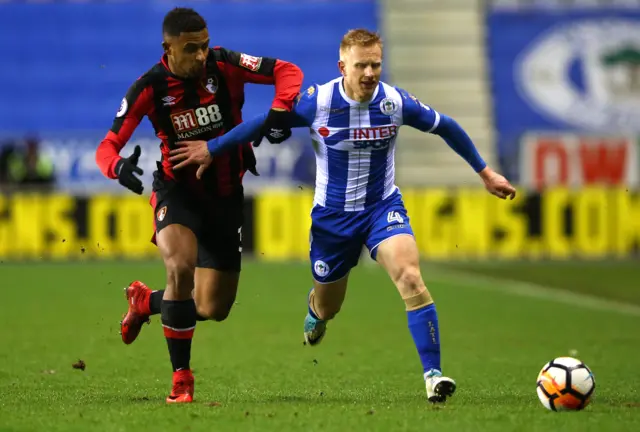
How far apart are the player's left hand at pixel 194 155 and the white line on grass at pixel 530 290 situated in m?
7.76

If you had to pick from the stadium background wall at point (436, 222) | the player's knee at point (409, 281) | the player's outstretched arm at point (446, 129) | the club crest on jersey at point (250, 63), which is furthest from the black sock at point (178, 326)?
A: the stadium background wall at point (436, 222)

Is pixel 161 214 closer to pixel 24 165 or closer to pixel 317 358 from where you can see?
pixel 317 358

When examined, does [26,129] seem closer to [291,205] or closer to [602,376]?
[291,205]

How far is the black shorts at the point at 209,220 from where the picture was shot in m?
→ 7.45

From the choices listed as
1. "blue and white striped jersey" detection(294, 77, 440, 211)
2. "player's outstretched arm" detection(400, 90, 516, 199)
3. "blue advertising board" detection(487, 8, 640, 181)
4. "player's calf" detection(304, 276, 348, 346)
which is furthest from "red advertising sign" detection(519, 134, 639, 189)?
"blue and white striped jersey" detection(294, 77, 440, 211)

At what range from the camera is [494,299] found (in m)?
15.5

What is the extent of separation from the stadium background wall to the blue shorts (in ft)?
44.3

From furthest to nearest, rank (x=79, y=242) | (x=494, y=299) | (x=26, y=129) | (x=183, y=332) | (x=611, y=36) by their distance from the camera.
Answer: (x=611, y=36)
(x=26, y=129)
(x=79, y=242)
(x=494, y=299)
(x=183, y=332)

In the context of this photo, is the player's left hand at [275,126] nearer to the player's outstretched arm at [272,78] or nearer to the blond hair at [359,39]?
the player's outstretched arm at [272,78]

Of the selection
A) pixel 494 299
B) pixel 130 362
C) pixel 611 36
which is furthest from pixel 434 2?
pixel 130 362

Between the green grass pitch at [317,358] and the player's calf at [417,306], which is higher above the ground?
the player's calf at [417,306]

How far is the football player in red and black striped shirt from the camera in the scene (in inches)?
281

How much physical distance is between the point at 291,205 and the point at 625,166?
6746 millimetres

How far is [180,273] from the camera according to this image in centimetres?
714
